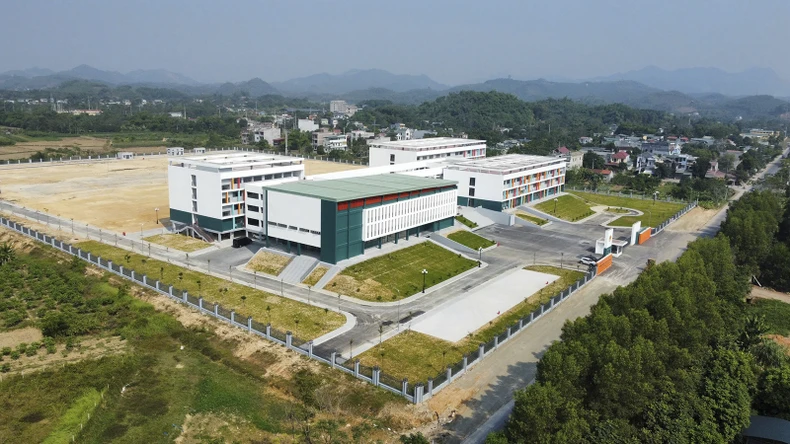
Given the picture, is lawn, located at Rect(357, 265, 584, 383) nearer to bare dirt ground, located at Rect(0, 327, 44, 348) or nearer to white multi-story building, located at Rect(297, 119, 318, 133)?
bare dirt ground, located at Rect(0, 327, 44, 348)

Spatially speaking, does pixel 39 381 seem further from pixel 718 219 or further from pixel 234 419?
pixel 718 219

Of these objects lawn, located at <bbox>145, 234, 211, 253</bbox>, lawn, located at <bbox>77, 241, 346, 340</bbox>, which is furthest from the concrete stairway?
lawn, located at <bbox>145, 234, 211, 253</bbox>

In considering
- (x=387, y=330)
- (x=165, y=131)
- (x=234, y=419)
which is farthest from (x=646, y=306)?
(x=165, y=131)

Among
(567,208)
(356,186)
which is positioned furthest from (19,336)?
(567,208)

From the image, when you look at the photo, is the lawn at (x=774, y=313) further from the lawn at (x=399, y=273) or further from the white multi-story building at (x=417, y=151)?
the white multi-story building at (x=417, y=151)

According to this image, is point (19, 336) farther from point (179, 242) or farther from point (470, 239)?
point (470, 239)

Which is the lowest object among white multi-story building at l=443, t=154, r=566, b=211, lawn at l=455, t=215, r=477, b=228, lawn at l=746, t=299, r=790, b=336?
lawn at l=746, t=299, r=790, b=336
